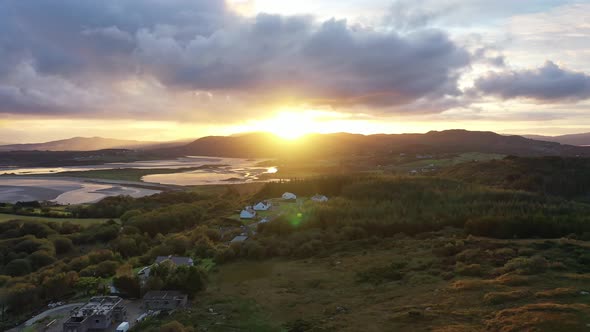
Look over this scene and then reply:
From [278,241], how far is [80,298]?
47.6 ft

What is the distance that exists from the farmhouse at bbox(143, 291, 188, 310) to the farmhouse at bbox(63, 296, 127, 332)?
1211 millimetres

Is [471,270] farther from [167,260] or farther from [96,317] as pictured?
[96,317]

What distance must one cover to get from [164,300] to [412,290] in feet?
40.4

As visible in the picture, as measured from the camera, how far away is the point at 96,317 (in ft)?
55.5

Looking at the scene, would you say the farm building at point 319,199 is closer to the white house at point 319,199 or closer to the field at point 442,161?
the white house at point 319,199

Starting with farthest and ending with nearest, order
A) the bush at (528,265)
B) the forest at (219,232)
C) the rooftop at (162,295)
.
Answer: the forest at (219,232), the bush at (528,265), the rooftop at (162,295)

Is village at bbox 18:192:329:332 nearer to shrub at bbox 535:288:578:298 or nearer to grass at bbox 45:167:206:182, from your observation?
shrub at bbox 535:288:578:298

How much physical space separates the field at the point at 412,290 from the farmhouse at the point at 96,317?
9.15 ft

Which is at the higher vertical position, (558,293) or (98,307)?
(558,293)

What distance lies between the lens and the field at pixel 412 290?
563 inches

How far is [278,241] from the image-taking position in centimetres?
3141

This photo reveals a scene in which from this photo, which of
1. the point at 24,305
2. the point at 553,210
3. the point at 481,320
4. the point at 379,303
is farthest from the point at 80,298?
the point at 553,210

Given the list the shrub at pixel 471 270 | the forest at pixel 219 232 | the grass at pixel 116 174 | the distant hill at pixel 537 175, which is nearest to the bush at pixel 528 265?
the shrub at pixel 471 270

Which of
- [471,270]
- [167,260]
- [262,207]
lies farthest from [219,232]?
[471,270]
